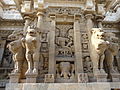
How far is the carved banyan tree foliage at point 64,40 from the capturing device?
25.0 ft

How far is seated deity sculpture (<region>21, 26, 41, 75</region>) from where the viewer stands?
6.66 metres

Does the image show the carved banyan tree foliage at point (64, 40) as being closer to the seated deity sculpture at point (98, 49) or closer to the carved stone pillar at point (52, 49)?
the carved stone pillar at point (52, 49)

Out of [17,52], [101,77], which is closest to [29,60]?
[17,52]

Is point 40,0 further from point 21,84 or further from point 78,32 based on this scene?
point 21,84

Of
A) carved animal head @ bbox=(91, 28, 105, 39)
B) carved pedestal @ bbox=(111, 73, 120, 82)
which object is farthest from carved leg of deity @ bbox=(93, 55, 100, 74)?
carved animal head @ bbox=(91, 28, 105, 39)

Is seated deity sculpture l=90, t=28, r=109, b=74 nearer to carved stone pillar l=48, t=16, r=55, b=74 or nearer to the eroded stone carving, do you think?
the eroded stone carving

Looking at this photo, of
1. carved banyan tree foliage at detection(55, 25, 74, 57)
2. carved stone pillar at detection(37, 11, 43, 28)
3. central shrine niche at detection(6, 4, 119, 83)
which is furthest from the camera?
carved stone pillar at detection(37, 11, 43, 28)

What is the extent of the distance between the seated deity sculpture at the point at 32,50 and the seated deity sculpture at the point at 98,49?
2.45 metres

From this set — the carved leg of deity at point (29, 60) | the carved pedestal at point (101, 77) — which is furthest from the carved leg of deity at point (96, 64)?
the carved leg of deity at point (29, 60)

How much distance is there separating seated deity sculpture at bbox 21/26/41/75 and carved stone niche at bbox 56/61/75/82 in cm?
98

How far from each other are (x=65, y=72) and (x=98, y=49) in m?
1.68

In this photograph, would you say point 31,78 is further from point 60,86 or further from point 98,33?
point 98,33

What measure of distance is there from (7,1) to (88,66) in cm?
967

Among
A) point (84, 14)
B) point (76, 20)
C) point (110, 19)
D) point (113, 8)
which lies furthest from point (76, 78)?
point (113, 8)
